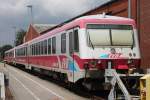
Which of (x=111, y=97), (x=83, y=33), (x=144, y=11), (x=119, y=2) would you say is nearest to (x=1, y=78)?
(x=111, y=97)

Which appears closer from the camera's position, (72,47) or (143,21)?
(72,47)

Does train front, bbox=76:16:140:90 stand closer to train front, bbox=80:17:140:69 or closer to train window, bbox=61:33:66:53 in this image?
train front, bbox=80:17:140:69

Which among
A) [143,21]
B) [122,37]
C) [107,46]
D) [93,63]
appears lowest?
[93,63]

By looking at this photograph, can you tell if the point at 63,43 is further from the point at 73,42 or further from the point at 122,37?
the point at 122,37

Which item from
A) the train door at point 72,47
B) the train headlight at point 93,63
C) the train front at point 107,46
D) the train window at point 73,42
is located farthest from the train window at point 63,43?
the train headlight at point 93,63

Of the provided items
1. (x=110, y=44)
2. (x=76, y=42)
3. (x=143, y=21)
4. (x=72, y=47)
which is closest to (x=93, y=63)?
(x=110, y=44)

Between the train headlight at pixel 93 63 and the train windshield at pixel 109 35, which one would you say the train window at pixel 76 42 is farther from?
the train headlight at pixel 93 63

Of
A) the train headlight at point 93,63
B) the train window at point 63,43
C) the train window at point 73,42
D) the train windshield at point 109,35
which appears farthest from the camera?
the train window at point 63,43

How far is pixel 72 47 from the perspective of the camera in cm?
2000

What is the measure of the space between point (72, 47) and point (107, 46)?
179 cm

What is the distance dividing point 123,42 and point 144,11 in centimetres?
909

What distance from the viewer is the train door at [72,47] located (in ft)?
63.8

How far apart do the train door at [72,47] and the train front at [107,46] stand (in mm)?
666

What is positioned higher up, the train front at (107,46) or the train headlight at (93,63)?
the train front at (107,46)
